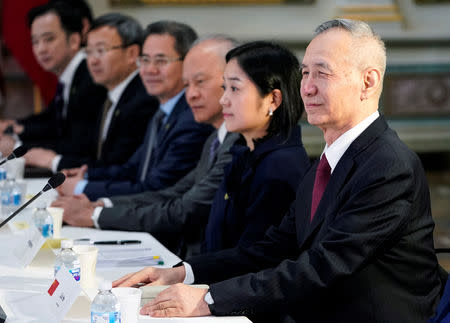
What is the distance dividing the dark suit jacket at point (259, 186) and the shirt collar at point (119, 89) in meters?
1.96

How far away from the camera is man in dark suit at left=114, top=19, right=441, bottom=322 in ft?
5.52

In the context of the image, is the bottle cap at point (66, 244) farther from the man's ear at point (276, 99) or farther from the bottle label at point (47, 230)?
the man's ear at point (276, 99)

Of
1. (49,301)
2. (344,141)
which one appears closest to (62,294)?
(49,301)

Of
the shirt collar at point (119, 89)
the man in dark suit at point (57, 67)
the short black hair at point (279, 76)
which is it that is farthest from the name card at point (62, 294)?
the man in dark suit at point (57, 67)

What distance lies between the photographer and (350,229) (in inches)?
66.3

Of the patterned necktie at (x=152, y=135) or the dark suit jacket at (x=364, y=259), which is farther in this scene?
the patterned necktie at (x=152, y=135)

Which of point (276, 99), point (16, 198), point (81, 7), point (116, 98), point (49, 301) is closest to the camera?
point (49, 301)

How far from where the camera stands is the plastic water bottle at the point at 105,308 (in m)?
1.48

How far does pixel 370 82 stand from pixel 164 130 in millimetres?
1724

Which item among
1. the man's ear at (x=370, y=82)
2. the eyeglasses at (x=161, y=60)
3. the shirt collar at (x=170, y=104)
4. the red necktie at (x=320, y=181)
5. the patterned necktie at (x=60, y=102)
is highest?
the man's ear at (x=370, y=82)

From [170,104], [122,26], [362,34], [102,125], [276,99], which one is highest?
[362,34]

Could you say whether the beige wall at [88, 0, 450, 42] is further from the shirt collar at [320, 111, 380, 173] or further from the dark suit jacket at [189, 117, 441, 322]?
the dark suit jacket at [189, 117, 441, 322]

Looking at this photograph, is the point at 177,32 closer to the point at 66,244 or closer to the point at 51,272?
the point at 51,272

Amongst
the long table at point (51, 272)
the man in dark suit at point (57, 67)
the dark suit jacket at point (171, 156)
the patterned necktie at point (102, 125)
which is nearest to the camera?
the long table at point (51, 272)
